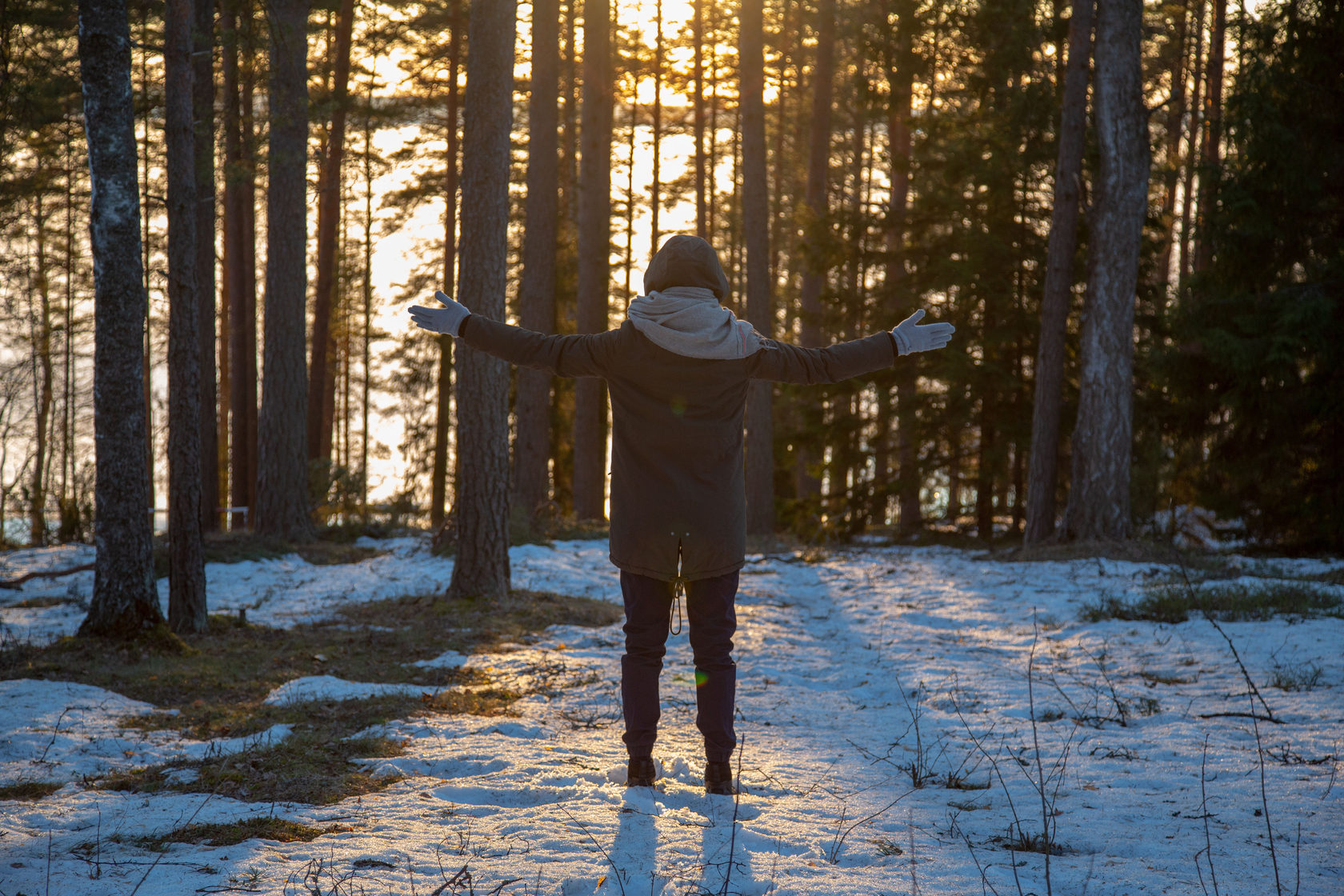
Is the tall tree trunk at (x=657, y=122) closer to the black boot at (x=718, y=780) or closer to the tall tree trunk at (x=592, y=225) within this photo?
the tall tree trunk at (x=592, y=225)

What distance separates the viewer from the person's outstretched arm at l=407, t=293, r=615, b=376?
160 inches

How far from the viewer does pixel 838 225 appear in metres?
17.9

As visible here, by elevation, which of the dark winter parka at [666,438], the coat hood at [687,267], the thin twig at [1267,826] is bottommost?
the thin twig at [1267,826]

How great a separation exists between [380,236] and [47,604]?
2050 centimetres

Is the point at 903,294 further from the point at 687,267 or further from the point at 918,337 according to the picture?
the point at 687,267

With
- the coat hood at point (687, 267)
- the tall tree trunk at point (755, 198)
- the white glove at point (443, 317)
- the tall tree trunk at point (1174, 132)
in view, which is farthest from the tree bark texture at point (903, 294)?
the white glove at point (443, 317)

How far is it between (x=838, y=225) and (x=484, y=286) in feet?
34.1

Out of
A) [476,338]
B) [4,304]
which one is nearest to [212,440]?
[4,304]

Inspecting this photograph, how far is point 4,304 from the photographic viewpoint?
2209cm

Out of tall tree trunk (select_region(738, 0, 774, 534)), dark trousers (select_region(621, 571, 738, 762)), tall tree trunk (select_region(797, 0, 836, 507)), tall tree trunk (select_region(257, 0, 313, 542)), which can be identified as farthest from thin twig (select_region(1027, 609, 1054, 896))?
tall tree trunk (select_region(257, 0, 313, 542))

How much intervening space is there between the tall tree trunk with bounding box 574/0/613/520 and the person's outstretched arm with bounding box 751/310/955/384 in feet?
48.3

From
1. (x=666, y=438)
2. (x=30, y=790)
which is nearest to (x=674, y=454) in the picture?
(x=666, y=438)

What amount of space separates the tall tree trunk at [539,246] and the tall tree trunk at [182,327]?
8306mm

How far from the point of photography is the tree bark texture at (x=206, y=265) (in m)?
11.8
